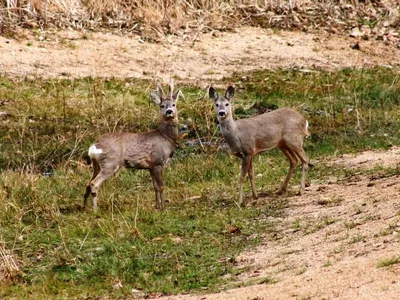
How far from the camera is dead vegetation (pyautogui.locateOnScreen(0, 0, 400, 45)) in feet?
72.2

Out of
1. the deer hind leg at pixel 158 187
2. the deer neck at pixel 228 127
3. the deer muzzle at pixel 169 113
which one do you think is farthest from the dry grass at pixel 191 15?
the deer hind leg at pixel 158 187

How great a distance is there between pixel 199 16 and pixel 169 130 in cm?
1133

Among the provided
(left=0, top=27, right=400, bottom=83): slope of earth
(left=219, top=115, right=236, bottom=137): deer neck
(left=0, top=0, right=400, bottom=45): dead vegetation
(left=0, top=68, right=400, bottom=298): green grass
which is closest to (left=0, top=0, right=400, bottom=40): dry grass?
(left=0, top=0, right=400, bottom=45): dead vegetation

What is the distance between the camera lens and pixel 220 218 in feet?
38.0

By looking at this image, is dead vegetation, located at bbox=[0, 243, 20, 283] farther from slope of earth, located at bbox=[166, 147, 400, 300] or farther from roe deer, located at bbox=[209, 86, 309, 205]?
roe deer, located at bbox=[209, 86, 309, 205]

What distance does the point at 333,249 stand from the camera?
9.44m

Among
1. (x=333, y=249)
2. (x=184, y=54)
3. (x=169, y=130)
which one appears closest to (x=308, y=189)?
(x=169, y=130)

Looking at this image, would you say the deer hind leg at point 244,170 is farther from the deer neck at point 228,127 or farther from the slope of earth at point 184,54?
the slope of earth at point 184,54

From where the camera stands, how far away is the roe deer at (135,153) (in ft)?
40.1

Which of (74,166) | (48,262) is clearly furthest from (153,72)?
(48,262)

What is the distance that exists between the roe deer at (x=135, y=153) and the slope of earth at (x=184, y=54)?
22.2 feet

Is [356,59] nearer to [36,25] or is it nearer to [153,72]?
[153,72]

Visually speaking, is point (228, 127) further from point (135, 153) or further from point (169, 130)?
point (135, 153)

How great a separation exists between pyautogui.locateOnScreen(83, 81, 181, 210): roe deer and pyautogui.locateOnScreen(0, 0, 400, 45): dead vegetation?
894 centimetres
